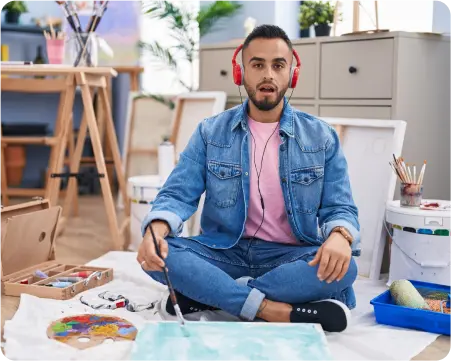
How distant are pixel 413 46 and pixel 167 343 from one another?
167 cm

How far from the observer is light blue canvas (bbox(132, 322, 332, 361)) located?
64.4 inches

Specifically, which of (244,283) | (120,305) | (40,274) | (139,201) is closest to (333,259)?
(244,283)

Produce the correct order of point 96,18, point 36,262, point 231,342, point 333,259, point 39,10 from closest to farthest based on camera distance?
1. point 231,342
2. point 333,259
3. point 36,262
4. point 96,18
5. point 39,10

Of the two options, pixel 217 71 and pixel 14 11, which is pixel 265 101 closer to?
pixel 217 71

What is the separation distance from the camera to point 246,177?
2154 millimetres

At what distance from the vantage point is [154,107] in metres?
4.30

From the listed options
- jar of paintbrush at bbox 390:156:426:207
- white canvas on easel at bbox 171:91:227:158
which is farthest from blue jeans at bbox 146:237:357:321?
white canvas on easel at bbox 171:91:227:158

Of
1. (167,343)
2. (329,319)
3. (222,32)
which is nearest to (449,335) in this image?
(329,319)

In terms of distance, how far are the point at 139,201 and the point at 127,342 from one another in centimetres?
126

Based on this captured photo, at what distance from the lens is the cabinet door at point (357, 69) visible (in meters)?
2.78

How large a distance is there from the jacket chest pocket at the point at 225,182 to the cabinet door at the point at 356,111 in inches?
35.5

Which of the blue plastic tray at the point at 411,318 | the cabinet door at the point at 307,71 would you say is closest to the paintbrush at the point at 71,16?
the cabinet door at the point at 307,71

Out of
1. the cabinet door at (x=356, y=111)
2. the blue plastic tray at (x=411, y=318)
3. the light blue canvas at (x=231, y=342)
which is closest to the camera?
the light blue canvas at (x=231, y=342)

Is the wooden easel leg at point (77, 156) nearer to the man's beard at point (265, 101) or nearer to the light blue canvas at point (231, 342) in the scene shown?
the man's beard at point (265, 101)
